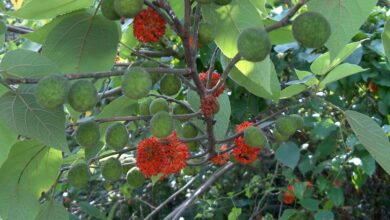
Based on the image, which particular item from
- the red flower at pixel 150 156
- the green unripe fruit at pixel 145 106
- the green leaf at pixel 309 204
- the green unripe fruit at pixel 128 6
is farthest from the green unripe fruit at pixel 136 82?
the green leaf at pixel 309 204

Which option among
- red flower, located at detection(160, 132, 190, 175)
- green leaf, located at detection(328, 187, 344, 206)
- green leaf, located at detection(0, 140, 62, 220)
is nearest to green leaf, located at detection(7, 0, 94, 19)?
green leaf, located at detection(0, 140, 62, 220)

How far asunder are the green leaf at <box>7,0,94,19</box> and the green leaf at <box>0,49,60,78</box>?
0.15 m

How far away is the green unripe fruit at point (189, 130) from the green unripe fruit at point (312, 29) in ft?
2.78

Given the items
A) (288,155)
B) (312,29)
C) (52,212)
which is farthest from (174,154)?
(288,155)

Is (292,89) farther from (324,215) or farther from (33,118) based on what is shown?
(324,215)

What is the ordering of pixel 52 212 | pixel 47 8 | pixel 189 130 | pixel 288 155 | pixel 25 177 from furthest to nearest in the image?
pixel 288 155, pixel 189 130, pixel 52 212, pixel 25 177, pixel 47 8

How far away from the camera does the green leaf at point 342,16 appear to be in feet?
3.60

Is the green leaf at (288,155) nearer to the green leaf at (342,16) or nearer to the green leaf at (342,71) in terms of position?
the green leaf at (342,71)

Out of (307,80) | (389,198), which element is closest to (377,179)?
(389,198)

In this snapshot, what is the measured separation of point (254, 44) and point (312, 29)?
0.11m

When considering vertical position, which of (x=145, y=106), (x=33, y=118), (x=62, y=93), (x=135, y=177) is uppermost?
(x=62, y=93)

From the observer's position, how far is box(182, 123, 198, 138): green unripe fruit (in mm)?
1875

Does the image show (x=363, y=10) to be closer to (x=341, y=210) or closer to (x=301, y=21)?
(x=301, y=21)

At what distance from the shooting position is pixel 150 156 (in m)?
1.69
